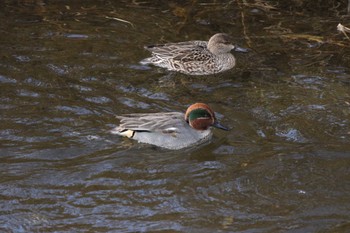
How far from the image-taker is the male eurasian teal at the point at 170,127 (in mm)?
8938

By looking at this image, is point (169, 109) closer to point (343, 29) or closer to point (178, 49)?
point (178, 49)

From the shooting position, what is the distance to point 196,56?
11.3 meters

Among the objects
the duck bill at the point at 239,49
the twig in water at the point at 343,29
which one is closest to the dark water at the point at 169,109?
the twig in water at the point at 343,29

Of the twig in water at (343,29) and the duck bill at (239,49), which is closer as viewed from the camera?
the duck bill at (239,49)

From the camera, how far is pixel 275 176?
810 centimetres

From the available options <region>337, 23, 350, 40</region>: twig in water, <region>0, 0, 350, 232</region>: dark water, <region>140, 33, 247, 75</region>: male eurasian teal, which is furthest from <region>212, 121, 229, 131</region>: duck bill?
<region>337, 23, 350, 40</region>: twig in water

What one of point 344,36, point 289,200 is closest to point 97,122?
point 289,200

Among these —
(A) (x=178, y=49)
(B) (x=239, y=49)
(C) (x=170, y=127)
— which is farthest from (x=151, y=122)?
(B) (x=239, y=49)

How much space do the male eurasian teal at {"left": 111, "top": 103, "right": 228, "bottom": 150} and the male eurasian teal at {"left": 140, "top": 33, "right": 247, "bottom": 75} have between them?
2.13m

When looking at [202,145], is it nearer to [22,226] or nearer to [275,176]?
[275,176]

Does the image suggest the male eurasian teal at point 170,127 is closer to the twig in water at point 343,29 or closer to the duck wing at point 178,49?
the duck wing at point 178,49

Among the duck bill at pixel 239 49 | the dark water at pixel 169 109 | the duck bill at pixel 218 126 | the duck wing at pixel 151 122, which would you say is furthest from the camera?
the duck bill at pixel 239 49

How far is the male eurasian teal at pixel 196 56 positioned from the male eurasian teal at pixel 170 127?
2128 mm

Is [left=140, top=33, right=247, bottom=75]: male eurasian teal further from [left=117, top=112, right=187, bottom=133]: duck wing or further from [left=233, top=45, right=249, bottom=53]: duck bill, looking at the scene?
[left=117, top=112, right=187, bottom=133]: duck wing
